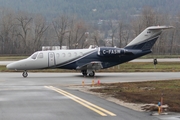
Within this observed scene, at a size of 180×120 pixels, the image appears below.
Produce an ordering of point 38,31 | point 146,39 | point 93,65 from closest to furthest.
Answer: point 93,65 < point 146,39 < point 38,31

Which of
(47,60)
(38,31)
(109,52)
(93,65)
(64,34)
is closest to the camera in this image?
(93,65)

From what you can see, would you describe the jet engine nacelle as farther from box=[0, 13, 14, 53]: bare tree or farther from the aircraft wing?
box=[0, 13, 14, 53]: bare tree

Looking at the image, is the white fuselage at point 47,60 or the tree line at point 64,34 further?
the tree line at point 64,34

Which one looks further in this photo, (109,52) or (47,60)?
(109,52)

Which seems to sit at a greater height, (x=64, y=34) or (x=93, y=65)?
(x=64, y=34)

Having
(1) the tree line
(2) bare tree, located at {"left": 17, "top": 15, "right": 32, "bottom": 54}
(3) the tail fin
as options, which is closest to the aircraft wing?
(3) the tail fin

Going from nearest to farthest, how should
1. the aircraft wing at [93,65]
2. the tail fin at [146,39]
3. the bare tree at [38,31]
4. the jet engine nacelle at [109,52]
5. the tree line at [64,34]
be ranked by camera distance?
the aircraft wing at [93,65]
the jet engine nacelle at [109,52]
the tail fin at [146,39]
the tree line at [64,34]
the bare tree at [38,31]

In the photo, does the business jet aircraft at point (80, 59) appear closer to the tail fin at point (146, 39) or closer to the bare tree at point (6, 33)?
the tail fin at point (146, 39)

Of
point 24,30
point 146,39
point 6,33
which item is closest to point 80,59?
point 146,39

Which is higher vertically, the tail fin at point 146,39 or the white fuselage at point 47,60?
the tail fin at point 146,39

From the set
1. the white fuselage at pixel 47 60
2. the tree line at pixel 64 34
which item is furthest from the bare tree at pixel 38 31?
the white fuselage at pixel 47 60

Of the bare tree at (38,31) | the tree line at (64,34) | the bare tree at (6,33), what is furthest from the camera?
the bare tree at (6,33)

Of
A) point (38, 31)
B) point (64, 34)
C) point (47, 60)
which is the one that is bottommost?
point (47, 60)

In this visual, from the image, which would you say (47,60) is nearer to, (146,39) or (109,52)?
(109,52)
